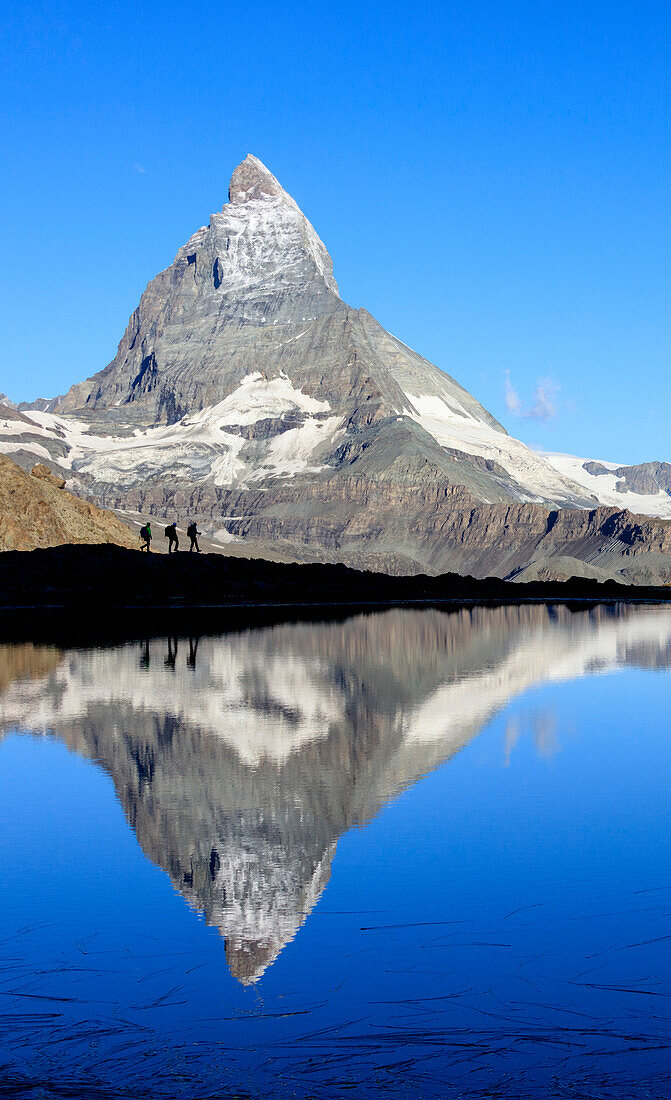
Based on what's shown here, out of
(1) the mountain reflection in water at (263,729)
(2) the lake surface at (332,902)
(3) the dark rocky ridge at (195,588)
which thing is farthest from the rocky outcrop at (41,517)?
(2) the lake surface at (332,902)

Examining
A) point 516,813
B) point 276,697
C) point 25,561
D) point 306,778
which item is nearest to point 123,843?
point 306,778

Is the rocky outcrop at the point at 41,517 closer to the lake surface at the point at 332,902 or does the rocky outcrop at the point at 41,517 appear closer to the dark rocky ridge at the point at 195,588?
the dark rocky ridge at the point at 195,588

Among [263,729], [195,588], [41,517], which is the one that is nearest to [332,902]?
[263,729]

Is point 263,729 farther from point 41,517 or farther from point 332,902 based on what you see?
point 41,517

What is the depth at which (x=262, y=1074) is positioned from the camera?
687cm

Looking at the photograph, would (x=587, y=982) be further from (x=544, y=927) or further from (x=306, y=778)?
(x=306, y=778)

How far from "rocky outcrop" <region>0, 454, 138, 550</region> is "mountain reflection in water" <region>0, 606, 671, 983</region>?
197 ft

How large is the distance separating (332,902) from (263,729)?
961 cm

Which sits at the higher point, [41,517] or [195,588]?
[41,517]

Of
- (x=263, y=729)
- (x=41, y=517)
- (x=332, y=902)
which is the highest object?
(x=41, y=517)

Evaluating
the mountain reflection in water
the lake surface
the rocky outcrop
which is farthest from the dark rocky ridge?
the lake surface

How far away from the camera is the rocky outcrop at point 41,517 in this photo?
98562 millimetres

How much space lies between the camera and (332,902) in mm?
9953

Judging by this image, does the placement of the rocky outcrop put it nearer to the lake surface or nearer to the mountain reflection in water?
the mountain reflection in water
